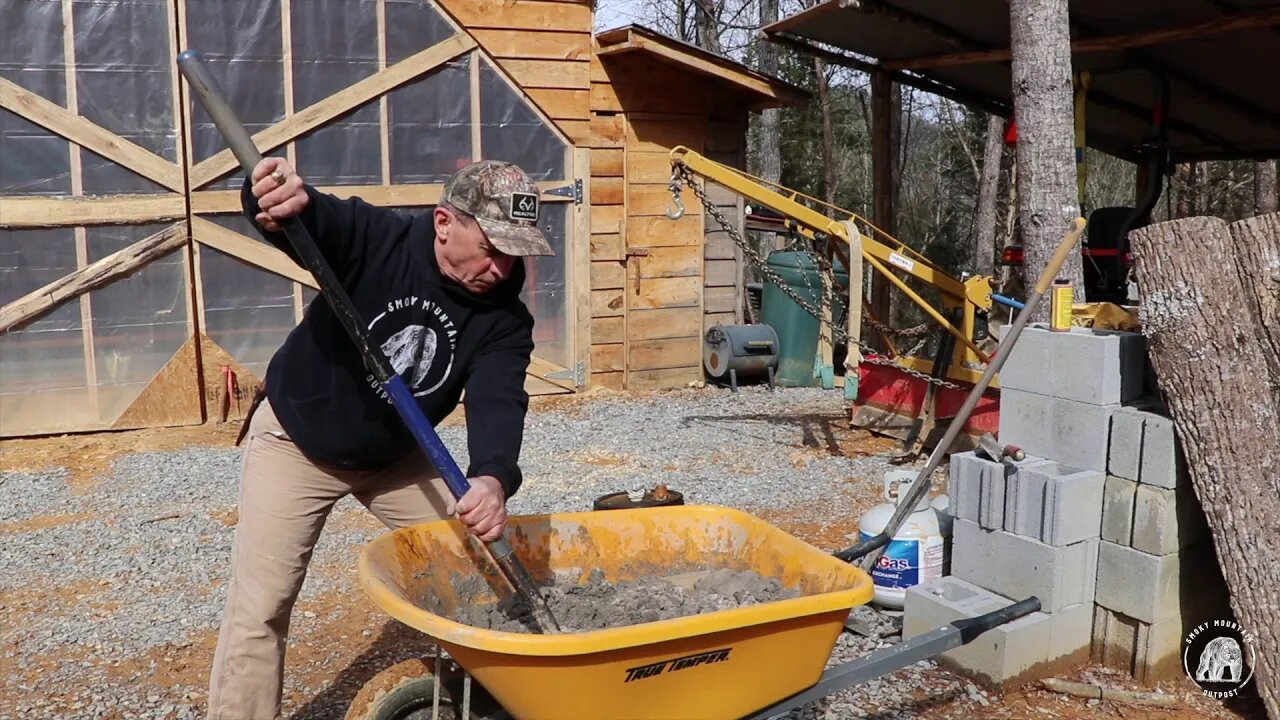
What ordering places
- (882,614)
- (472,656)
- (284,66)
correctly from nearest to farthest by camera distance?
(472,656)
(882,614)
(284,66)

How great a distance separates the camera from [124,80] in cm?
770

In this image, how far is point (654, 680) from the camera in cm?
234

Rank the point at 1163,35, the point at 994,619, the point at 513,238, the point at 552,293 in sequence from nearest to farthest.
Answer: the point at 513,238 < the point at 994,619 < the point at 1163,35 < the point at 552,293

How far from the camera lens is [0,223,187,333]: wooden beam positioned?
7.48 metres

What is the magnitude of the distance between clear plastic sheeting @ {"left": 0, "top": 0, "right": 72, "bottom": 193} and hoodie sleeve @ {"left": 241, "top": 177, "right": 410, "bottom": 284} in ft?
19.3

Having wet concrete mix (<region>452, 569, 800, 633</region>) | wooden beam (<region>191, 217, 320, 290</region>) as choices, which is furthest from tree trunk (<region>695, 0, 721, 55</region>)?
wet concrete mix (<region>452, 569, 800, 633</region>)

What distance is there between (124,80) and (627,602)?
6618mm

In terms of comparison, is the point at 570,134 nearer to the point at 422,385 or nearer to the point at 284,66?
the point at 284,66

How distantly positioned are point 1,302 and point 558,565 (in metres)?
6.22

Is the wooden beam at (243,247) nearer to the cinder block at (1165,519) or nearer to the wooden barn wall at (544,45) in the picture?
the wooden barn wall at (544,45)

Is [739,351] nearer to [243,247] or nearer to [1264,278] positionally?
[243,247]

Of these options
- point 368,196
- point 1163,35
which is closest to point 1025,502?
point 1163,35

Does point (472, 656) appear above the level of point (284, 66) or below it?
below

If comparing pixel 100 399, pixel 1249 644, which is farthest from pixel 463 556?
pixel 100 399
